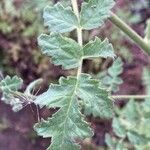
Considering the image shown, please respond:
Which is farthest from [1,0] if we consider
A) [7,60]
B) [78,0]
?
[78,0]

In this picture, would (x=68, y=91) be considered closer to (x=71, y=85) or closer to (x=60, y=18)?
(x=71, y=85)

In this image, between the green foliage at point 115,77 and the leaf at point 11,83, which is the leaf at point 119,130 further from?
the leaf at point 11,83

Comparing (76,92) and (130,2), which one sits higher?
(76,92)

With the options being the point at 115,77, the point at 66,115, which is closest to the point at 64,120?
the point at 66,115

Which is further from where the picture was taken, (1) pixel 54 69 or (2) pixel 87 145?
(1) pixel 54 69

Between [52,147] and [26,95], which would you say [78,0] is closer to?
[26,95]

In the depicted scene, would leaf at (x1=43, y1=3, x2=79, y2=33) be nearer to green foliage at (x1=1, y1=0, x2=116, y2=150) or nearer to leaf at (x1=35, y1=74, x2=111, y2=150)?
green foliage at (x1=1, y1=0, x2=116, y2=150)
